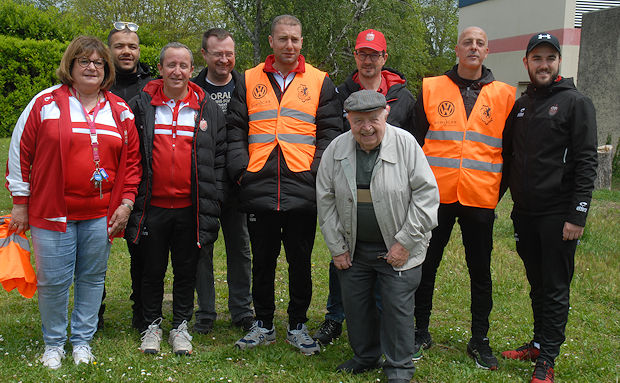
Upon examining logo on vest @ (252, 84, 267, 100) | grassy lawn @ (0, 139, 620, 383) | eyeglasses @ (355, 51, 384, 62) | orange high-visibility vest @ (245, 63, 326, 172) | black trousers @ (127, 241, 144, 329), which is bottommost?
grassy lawn @ (0, 139, 620, 383)

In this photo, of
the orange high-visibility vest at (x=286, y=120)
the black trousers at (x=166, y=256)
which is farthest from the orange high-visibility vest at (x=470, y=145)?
the black trousers at (x=166, y=256)

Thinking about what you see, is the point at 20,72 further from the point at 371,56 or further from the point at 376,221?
the point at 376,221

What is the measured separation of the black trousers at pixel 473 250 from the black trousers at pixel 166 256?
188cm

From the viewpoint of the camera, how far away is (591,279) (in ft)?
21.8

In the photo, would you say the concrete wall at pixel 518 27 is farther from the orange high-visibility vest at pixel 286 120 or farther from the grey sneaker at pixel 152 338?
the grey sneaker at pixel 152 338

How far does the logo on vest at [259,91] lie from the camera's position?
176 inches

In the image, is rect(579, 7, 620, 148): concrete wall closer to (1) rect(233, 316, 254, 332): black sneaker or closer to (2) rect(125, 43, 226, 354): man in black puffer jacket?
(1) rect(233, 316, 254, 332): black sneaker

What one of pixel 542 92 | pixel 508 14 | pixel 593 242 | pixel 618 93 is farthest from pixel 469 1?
pixel 542 92

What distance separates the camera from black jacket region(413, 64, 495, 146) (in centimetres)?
429

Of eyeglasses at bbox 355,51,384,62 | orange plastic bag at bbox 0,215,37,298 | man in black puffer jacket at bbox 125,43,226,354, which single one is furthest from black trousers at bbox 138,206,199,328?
eyeglasses at bbox 355,51,384,62

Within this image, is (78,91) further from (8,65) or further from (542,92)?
(8,65)

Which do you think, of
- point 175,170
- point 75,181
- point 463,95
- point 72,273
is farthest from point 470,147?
point 72,273

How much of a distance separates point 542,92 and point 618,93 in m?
11.2

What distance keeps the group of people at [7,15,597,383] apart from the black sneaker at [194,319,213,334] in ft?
1.12
